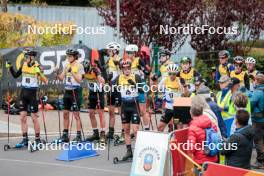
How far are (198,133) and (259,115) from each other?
3.53m

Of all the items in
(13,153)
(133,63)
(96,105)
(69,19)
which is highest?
(69,19)

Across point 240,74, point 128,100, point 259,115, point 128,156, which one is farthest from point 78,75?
point 259,115

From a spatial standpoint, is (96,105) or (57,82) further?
(57,82)

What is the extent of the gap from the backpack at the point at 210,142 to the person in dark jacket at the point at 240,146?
1.12 ft

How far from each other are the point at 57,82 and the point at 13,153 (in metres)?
7.02

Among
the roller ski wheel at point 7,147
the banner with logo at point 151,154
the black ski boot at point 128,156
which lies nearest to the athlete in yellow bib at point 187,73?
the black ski boot at point 128,156

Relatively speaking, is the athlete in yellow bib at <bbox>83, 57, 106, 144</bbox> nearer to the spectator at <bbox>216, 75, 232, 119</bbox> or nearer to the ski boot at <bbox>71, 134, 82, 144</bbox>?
the ski boot at <bbox>71, 134, 82, 144</bbox>

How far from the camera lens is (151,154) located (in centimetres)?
1016

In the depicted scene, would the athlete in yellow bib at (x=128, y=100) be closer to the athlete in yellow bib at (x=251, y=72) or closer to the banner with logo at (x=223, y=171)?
the athlete in yellow bib at (x=251, y=72)

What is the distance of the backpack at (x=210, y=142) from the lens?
931cm

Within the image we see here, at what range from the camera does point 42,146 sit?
48.3 ft

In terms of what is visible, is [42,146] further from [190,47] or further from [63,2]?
[63,2]

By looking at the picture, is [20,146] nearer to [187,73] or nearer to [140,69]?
[140,69]

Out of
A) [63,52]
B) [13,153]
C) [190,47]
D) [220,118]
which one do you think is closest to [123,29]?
[63,52]
